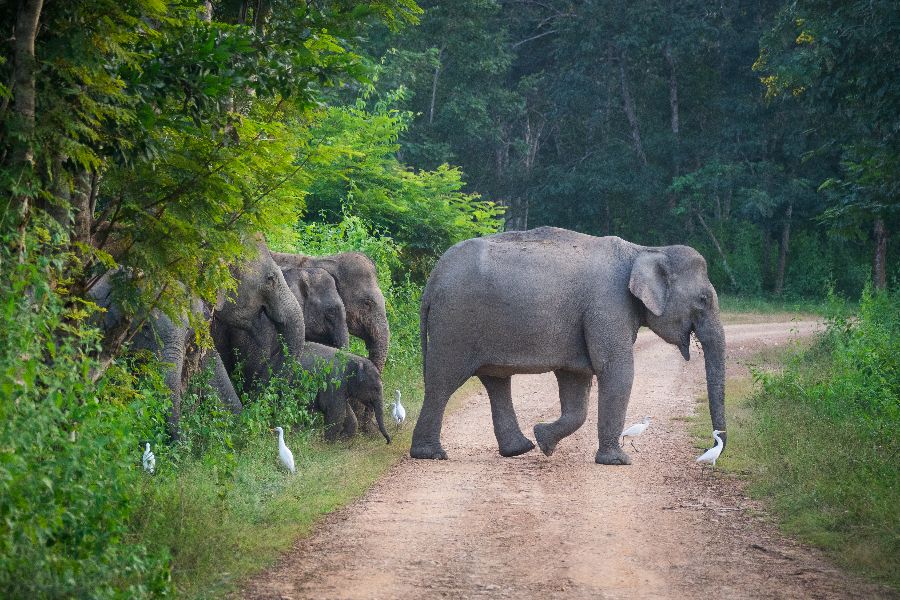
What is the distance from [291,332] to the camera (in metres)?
11.9

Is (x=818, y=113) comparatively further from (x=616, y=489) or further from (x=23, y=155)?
(x=23, y=155)

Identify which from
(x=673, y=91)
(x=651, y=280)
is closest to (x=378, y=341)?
(x=651, y=280)

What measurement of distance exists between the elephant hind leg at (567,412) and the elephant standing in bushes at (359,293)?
2.66 meters

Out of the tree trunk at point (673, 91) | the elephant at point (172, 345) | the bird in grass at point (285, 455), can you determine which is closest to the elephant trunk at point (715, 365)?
the bird in grass at point (285, 455)

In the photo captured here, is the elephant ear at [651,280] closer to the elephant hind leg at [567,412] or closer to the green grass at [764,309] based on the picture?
the elephant hind leg at [567,412]

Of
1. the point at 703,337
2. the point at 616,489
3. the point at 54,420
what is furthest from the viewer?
the point at 703,337

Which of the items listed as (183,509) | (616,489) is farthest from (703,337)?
(183,509)

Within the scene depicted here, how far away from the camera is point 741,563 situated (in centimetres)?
717

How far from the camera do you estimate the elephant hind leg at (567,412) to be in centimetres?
1177

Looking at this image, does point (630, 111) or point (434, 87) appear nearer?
point (434, 87)

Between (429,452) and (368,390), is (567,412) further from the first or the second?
(368,390)

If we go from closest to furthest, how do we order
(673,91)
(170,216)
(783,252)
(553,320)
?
1. (170,216)
2. (553,320)
3. (783,252)
4. (673,91)

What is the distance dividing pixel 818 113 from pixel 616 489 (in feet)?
74.4

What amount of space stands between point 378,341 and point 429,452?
2930 mm
